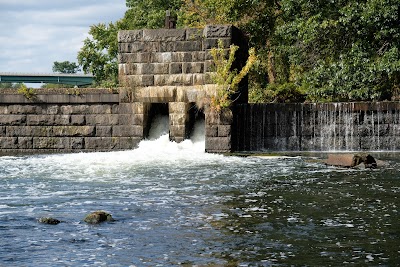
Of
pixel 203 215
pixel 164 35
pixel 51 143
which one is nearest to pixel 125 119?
pixel 51 143

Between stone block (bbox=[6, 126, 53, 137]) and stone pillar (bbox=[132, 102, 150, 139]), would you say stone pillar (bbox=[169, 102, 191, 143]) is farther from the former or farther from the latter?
stone block (bbox=[6, 126, 53, 137])

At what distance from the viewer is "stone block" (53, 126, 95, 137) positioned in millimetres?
25359

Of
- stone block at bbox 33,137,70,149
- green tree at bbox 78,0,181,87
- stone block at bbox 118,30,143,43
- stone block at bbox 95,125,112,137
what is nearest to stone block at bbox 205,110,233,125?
stone block at bbox 118,30,143,43

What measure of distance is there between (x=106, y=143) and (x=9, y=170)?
6.60m

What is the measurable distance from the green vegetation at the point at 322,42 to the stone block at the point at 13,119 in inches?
445

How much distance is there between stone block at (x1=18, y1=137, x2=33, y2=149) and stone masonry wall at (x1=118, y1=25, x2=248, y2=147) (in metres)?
4.29

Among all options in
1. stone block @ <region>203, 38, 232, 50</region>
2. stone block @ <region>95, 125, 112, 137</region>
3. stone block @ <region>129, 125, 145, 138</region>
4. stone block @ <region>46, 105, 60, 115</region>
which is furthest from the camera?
stone block @ <region>46, 105, 60, 115</region>

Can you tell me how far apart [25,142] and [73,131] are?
76.2 inches

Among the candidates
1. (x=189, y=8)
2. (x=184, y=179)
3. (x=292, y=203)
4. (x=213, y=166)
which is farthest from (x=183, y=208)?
(x=189, y=8)

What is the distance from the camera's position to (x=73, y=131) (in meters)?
25.5

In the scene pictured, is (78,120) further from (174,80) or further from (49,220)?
(49,220)

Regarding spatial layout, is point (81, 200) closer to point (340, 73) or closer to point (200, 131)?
point (200, 131)

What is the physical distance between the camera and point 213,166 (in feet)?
61.6

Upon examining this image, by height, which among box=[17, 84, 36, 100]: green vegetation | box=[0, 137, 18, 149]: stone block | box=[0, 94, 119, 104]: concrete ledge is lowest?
box=[0, 137, 18, 149]: stone block
